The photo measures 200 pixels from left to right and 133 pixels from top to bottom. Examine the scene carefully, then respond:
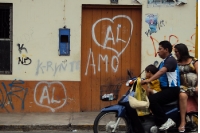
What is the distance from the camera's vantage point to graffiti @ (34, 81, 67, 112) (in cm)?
1089

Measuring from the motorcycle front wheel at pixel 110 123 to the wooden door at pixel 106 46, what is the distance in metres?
3.55

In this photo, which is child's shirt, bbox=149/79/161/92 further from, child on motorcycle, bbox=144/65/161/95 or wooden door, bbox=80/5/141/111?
wooden door, bbox=80/5/141/111

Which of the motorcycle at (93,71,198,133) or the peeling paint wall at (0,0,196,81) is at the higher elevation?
the peeling paint wall at (0,0,196,81)

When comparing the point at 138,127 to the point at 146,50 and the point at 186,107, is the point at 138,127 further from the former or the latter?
the point at 146,50

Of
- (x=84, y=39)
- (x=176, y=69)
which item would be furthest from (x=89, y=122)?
(x=176, y=69)

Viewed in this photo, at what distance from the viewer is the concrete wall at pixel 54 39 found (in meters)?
10.9

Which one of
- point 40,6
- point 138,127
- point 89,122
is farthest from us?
point 40,6

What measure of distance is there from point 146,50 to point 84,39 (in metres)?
1.55

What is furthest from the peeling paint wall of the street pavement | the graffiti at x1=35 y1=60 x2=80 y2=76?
the street pavement

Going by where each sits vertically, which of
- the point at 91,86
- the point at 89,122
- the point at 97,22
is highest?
the point at 97,22

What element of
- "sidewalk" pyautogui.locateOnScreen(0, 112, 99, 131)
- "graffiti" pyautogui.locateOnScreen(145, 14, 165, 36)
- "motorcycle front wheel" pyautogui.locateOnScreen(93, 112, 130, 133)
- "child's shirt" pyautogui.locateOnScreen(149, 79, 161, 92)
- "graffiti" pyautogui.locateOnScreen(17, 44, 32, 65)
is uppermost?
"graffiti" pyautogui.locateOnScreen(145, 14, 165, 36)

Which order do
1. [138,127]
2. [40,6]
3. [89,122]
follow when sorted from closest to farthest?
1. [138,127]
2. [89,122]
3. [40,6]

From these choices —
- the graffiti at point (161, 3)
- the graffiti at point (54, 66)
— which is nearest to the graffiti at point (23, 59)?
the graffiti at point (54, 66)

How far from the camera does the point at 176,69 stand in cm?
765
